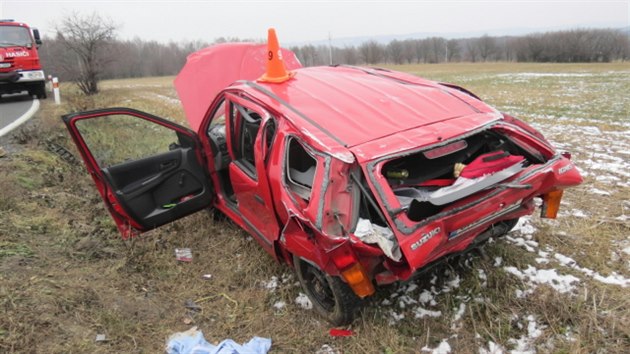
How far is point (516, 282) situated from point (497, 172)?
103 cm

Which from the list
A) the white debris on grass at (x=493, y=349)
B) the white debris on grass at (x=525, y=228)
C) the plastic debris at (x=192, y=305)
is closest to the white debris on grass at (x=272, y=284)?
the plastic debris at (x=192, y=305)

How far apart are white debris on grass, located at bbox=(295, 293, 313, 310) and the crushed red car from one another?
16 centimetres

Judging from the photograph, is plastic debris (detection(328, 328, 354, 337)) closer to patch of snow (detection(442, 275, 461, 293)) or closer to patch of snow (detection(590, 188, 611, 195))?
patch of snow (detection(442, 275, 461, 293))

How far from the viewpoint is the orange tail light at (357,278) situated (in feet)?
8.00

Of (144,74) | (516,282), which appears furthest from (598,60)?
(516,282)

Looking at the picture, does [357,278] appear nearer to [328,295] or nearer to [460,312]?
[328,295]

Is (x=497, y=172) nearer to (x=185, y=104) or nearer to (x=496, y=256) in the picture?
(x=496, y=256)

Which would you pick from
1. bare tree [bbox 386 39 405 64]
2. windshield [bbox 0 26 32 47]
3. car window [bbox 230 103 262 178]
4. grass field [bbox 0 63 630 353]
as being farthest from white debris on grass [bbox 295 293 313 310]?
bare tree [bbox 386 39 405 64]

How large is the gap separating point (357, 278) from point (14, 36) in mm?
15533

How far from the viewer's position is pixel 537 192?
274cm

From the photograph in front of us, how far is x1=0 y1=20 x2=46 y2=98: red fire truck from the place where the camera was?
42.5 ft

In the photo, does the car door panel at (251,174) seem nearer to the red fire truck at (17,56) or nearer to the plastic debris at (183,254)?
the plastic debris at (183,254)

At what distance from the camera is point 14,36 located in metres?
13.3

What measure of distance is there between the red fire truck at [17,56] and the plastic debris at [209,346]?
13968mm
